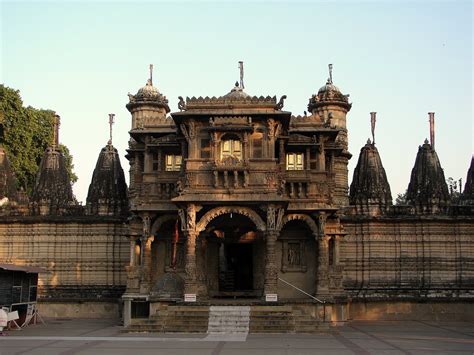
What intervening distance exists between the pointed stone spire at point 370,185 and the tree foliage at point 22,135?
986 inches

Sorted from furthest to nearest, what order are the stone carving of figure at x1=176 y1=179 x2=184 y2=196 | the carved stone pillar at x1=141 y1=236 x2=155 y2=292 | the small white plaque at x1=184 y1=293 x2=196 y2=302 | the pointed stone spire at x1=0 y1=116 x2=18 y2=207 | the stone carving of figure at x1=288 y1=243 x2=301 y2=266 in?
the pointed stone spire at x1=0 y1=116 x2=18 y2=207
the stone carving of figure at x1=288 y1=243 x2=301 y2=266
the carved stone pillar at x1=141 y1=236 x2=155 y2=292
the stone carving of figure at x1=176 y1=179 x2=184 y2=196
the small white plaque at x1=184 y1=293 x2=196 y2=302

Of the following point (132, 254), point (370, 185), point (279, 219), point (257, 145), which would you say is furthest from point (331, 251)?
point (132, 254)

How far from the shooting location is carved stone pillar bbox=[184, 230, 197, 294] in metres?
28.0

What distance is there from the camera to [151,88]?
142ft

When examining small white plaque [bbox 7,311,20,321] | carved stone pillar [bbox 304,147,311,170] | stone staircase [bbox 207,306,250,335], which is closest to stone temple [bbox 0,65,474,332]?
carved stone pillar [bbox 304,147,311,170]

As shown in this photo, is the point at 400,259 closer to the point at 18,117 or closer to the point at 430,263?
the point at 430,263

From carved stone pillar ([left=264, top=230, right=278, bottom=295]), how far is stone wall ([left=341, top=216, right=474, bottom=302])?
336 inches

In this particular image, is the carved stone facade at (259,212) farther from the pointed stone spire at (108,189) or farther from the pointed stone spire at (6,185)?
the pointed stone spire at (6,185)

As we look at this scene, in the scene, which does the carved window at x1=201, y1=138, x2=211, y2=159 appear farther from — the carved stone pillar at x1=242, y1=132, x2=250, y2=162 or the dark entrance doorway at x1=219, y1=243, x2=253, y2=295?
the dark entrance doorway at x1=219, y1=243, x2=253, y2=295

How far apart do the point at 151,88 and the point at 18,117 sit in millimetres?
13756

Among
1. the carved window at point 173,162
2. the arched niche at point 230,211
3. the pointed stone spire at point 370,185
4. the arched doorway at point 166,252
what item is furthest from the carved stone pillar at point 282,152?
the pointed stone spire at point 370,185

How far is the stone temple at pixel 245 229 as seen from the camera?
28609mm

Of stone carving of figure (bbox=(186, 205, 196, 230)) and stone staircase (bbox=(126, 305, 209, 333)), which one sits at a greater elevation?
stone carving of figure (bbox=(186, 205, 196, 230))

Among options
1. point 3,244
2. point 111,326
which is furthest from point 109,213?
point 111,326
